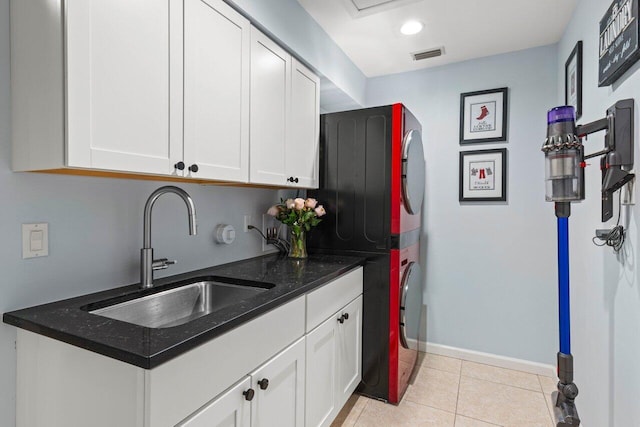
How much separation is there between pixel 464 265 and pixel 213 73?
7.72 ft

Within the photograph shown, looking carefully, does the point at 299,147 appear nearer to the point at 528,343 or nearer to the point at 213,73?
the point at 213,73

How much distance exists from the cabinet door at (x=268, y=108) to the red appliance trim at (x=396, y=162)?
66 centimetres

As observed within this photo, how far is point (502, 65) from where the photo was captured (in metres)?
2.64

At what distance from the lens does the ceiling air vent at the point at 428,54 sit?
8.40 feet


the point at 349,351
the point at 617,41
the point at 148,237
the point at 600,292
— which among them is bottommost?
the point at 349,351

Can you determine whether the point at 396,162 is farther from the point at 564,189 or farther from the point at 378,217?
the point at 564,189

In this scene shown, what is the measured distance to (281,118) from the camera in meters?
1.85

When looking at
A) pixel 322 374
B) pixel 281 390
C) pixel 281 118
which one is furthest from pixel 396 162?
pixel 281 390

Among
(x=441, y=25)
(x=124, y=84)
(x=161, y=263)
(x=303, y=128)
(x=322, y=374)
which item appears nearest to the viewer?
(x=124, y=84)

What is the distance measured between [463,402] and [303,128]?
2010 mm

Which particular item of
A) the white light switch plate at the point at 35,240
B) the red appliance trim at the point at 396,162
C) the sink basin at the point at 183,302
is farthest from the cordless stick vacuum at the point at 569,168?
the white light switch plate at the point at 35,240

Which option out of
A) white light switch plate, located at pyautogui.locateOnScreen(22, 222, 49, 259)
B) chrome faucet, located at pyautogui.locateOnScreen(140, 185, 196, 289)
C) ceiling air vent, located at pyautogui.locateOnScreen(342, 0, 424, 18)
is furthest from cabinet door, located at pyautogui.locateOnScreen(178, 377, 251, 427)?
ceiling air vent, located at pyautogui.locateOnScreen(342, 0, 424, 18)

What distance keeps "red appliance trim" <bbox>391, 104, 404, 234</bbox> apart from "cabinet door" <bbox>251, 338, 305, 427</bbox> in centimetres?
97

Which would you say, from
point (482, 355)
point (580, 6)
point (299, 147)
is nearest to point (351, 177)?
point (299, 147)
